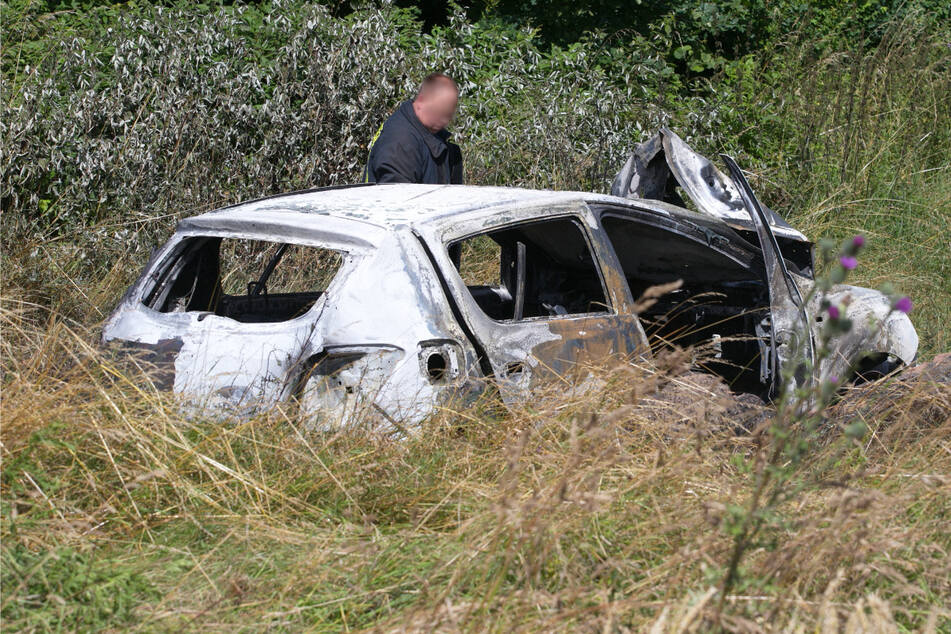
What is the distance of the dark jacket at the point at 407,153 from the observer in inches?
219

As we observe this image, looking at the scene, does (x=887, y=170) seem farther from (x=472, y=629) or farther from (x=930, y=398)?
(x=472, y=629)

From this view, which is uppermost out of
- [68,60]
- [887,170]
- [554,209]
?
[68,60]

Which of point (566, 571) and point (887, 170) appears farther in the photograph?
point (887, 170)

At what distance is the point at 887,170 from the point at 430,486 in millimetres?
7038

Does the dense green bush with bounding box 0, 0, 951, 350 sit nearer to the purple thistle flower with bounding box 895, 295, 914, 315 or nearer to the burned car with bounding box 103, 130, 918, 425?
the burned car with bounding box 103, 130, 918, 425

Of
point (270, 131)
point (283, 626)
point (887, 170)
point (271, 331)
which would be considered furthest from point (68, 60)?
point (887, 170)

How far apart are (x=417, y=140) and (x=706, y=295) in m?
2.00

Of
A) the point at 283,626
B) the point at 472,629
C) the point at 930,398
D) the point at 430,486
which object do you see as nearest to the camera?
the point at 472,629

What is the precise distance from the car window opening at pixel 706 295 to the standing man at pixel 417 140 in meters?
1.42

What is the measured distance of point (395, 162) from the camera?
18.2 feet

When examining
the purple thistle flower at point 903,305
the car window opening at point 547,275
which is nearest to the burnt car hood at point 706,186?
the car window opening at point 547,275

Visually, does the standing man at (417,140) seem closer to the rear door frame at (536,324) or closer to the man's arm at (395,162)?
the man's arm at (395,162)

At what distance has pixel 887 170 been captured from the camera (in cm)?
853

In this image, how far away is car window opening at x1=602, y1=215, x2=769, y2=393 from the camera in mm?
4793
